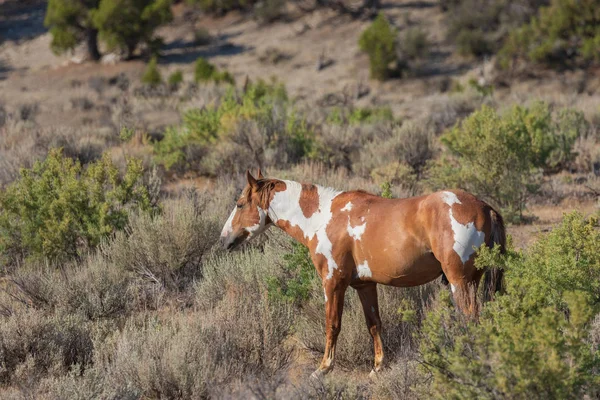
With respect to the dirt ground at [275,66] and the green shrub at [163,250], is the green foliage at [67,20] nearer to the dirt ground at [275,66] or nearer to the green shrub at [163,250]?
the dirt ground at [275,66]

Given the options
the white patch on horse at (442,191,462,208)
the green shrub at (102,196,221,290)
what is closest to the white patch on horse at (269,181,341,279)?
the white patch on horse at (442,191,462,208)

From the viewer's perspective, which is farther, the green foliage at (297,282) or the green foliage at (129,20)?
the green foliage at (129,20)

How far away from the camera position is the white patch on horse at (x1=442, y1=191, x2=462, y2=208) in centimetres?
481

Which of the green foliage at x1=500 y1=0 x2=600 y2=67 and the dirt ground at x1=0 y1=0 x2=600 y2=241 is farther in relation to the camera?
the green foliage at x1=500 y1=0 x2=600 y2=67

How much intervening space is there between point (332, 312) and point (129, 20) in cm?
3374

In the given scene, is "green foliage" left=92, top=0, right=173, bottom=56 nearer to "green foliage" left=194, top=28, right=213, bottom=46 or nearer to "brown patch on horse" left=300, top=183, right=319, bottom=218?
"green foliage" left=194, top=28, right=213, bottom=46

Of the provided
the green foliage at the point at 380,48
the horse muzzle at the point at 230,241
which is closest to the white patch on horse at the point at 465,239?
the horse muzzle at the point at 230,241

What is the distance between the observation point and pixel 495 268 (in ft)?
16.4

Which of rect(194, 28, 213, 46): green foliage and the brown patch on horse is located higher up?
the brown patch on horse

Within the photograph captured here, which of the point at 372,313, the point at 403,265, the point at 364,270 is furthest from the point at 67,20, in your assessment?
the point at 403,265

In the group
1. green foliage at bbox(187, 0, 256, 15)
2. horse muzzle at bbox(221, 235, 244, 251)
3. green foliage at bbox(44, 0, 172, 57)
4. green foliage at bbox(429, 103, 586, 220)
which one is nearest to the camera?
horse muzzle at bbox(221, 235, 244, 251)

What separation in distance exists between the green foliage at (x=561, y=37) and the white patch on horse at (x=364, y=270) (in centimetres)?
2694

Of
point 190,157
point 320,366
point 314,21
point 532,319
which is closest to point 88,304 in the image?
point 320,366

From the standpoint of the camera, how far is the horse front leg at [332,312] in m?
5.12
